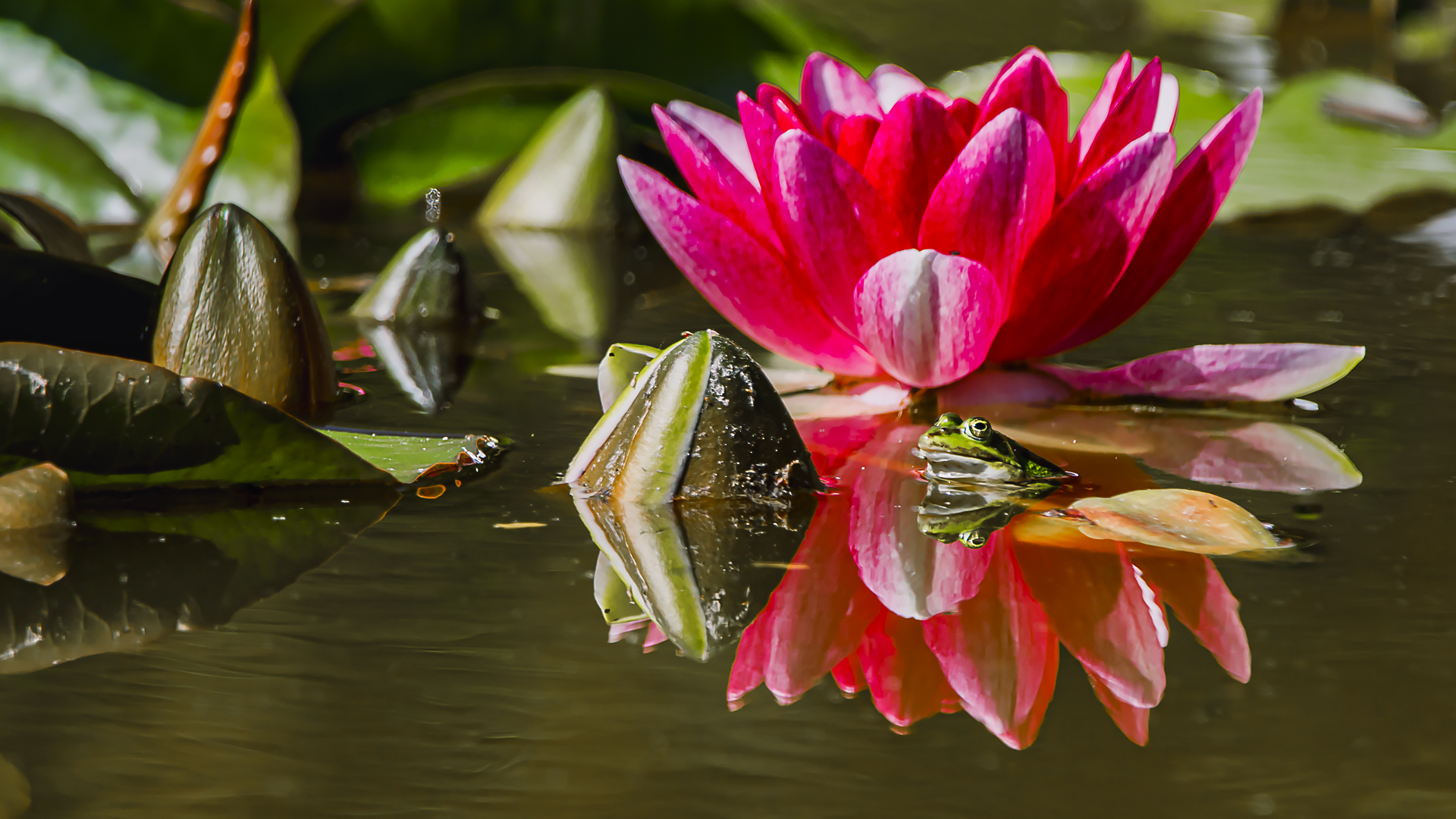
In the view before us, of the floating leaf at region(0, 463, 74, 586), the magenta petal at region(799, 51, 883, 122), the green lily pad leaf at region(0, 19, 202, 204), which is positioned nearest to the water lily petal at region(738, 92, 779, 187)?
the magenta petal at region(799, 51, 883, 122)

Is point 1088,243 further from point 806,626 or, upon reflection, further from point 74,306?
point 74,306

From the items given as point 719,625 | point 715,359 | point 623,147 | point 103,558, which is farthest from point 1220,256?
point 103,558

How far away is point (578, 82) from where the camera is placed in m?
1.94

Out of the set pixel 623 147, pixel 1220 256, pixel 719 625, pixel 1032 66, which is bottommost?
pixel 1220 256

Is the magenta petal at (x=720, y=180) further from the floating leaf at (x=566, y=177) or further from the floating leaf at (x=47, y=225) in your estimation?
the floating leaf at (x=566, y=177)

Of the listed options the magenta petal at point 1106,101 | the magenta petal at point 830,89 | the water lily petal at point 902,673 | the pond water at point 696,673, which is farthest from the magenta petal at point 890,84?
the water lily petal at point 902,673

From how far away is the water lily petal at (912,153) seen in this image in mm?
776

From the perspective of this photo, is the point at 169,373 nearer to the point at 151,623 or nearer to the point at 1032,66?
the point at 151,623

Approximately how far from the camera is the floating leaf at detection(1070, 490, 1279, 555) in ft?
1.97

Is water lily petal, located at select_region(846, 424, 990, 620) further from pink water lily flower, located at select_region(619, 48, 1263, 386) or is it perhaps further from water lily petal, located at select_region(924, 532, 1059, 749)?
pink water lily flower, located at select_region(619, 48, 1263, 386)

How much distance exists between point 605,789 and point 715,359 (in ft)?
0.99

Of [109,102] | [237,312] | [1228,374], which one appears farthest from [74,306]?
[109,102]

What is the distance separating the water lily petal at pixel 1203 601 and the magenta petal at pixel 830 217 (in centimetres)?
29

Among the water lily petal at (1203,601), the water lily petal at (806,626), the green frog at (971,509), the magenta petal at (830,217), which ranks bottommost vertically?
the green frog at (971,509)
